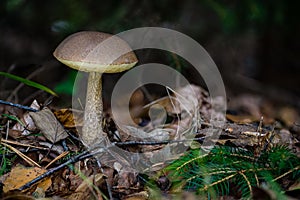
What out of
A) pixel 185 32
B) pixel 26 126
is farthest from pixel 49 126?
pixel 185 32

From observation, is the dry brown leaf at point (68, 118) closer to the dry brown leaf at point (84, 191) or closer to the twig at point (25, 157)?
the twig at point (25, 157)

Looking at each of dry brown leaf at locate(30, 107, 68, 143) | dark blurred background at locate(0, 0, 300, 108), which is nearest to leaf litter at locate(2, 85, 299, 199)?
dry brown leaf at locate(30, 107, 68, 143)

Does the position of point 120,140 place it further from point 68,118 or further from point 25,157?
point 25,157

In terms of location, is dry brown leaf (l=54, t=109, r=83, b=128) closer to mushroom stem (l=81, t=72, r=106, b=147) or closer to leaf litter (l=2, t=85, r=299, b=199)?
leaf litter (l=2, t=85, r=299, b=199)

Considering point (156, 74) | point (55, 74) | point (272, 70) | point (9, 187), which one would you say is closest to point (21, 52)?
point (55, 74)

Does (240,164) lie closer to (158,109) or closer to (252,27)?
(158,109)

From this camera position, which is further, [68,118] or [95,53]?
[68,118]

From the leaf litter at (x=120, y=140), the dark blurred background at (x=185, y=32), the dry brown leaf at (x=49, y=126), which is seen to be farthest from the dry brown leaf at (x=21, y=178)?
the dark blurred background at (x=185, y=32)
